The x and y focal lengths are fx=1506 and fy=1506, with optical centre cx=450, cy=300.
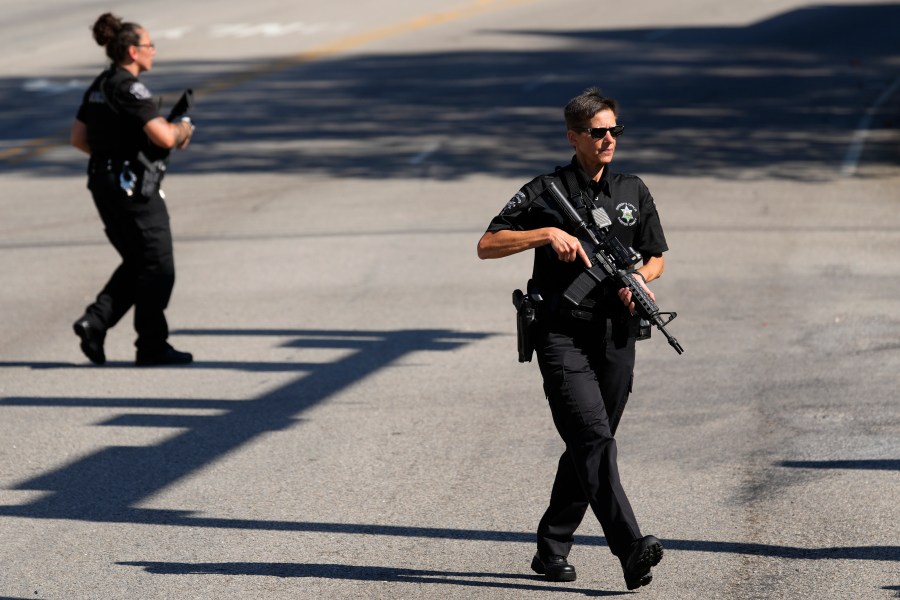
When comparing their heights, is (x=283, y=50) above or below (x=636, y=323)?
below

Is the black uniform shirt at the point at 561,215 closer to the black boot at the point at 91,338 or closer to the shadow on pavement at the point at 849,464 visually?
the shadow on pavement at the point at 849,464

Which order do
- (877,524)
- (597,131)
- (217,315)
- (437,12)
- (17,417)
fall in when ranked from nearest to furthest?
(597,131)
(877,524)
(17,417)
(217,315)
(437,12)

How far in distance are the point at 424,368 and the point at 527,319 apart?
4.10 meters

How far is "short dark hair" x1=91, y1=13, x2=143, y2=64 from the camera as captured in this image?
9.48 m

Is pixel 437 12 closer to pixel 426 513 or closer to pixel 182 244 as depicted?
pixel 182 244

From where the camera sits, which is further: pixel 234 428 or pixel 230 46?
pixel 230 46

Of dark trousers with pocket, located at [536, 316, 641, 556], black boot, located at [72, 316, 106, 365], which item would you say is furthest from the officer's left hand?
black boot, located at [72, 316, 106, 365]

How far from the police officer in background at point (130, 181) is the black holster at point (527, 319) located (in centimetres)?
432

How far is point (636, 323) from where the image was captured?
581cm

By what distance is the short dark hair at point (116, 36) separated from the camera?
9.48 m

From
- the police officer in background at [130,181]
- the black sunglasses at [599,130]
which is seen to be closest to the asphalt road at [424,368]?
the police officer in background at [130,181]

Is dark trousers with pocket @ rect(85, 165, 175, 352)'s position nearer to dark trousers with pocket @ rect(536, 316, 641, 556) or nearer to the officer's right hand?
dark trousers with pocket @ rect(536, 316, 641, 556)

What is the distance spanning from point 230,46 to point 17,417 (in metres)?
24.5

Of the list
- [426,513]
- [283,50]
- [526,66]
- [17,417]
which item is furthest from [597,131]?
[283,50]
